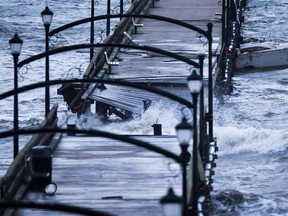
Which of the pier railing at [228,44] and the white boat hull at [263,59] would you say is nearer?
the pier railing at [228,44]

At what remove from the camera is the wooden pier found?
83.7ft

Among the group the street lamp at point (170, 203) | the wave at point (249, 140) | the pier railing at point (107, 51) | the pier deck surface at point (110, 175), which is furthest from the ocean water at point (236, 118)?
the street lamp at point (170, 203)

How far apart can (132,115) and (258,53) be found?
18129 mm

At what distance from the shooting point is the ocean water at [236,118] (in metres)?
36.7

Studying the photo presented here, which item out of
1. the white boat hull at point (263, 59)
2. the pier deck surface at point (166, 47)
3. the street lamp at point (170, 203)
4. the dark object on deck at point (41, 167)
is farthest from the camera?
the white boat hull at point (263, 59)

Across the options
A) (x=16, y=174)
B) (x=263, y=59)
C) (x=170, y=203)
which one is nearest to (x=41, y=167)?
(x=16, y=174)

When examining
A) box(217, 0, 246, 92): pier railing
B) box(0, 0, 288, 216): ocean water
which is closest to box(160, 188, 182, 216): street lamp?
box(0, 0, 288, 216): ocean water

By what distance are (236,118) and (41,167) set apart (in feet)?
78.5

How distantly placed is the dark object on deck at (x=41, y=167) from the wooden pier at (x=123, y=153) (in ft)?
1.02

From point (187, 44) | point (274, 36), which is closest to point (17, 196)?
point (187, 44)

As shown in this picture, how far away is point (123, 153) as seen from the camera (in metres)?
29.7

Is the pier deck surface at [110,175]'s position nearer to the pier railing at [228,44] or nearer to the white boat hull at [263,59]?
the pier railing at [228,44]

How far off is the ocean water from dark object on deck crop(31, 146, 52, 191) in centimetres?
694

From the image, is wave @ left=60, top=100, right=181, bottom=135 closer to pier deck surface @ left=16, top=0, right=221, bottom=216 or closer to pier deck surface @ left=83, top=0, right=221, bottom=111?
pier deck surface @ left=83, top=0, right=221, bottom=111
